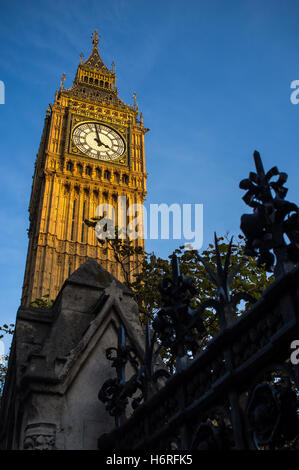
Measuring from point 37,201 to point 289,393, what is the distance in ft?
163

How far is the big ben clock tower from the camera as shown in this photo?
4297 centimetres

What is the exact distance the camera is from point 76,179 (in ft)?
157

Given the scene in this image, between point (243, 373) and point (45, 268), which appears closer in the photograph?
point (243, 373)

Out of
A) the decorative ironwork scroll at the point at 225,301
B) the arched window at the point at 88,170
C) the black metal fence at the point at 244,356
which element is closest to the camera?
the black metal fence at the point at 244,356

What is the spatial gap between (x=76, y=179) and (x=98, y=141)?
573cm

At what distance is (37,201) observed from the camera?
50.0 meters

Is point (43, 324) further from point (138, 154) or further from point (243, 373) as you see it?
point (138, 154)

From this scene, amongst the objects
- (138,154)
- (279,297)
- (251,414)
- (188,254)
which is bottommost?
(251,414)

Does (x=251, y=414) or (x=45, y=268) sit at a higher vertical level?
(x=45, y=268)

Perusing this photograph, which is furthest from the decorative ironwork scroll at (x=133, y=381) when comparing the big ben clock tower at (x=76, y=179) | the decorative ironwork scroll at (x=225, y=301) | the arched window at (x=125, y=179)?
the arched window at (x=125, y=179)

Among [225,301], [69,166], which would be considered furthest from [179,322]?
[69,166]

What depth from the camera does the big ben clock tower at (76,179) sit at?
43.0 metres

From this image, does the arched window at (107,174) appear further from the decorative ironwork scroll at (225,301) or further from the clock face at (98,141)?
the decorative ironwork scroll at (225,301)

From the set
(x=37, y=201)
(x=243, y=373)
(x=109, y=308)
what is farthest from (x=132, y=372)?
(x=37, y=201)
